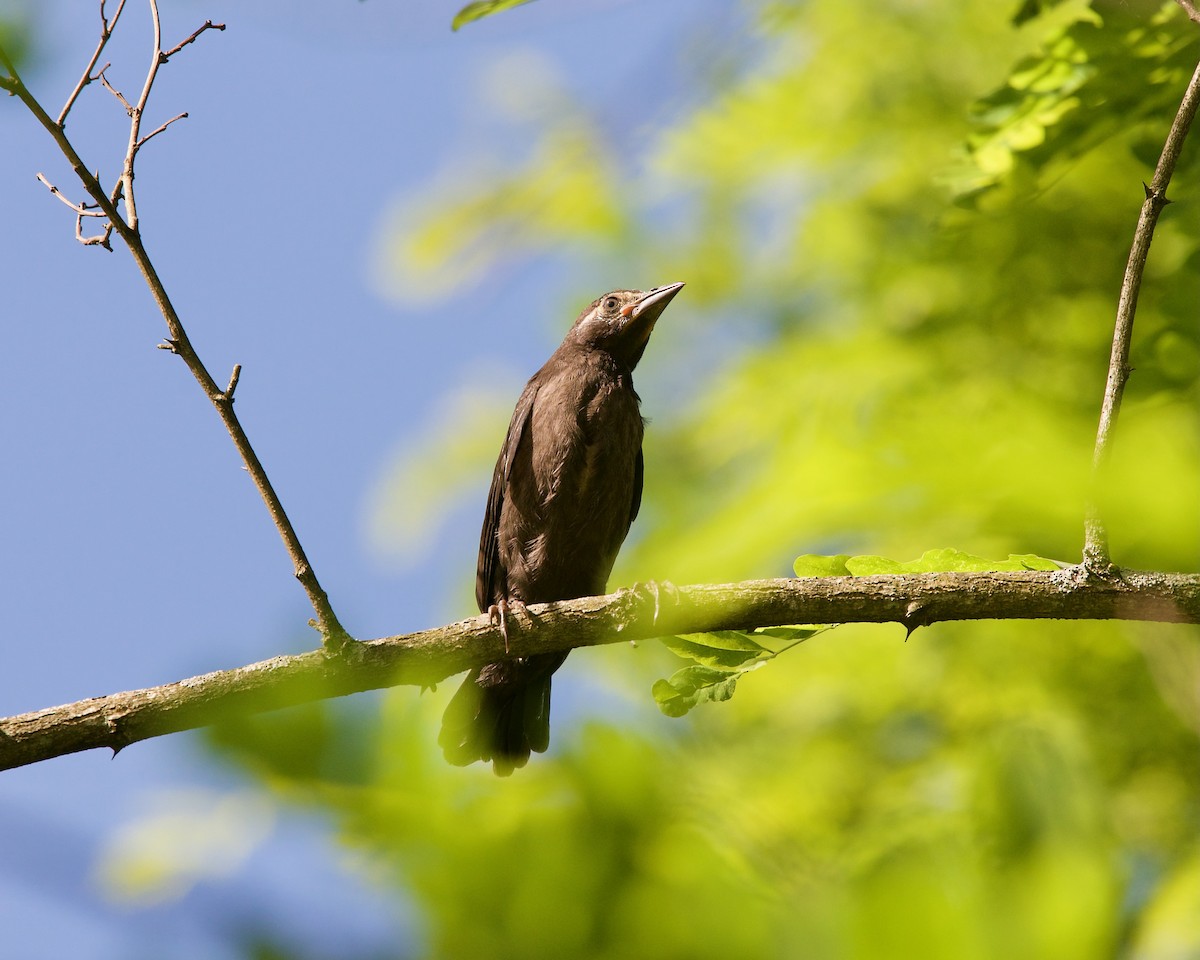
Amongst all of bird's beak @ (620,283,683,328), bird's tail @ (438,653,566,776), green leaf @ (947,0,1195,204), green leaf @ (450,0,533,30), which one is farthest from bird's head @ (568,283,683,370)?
green leaf @ (450,0,533,30)

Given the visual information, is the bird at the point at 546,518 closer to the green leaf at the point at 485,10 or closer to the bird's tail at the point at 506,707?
the bird's tail at the point at 506,707

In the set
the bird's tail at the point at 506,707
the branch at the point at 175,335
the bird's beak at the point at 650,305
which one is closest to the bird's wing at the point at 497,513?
the bird's tail at the point at 506,707

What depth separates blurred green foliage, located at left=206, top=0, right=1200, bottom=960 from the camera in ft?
2.59

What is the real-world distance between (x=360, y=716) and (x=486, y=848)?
0.13 meters

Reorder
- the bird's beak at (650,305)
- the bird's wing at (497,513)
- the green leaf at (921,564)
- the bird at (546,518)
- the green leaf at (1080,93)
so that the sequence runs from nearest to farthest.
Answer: the green leaf at (921,564)
the green leaf at (1080,93)
the bird at (546,518)
the bird's wing at (497,513)
the bird's beak at (650,305)

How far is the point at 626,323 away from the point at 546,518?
1.19 meters

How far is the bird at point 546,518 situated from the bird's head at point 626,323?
0.97 feet

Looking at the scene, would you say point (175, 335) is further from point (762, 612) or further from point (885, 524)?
point (885, 524)

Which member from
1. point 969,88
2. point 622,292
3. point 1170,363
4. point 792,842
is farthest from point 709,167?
point 792,842

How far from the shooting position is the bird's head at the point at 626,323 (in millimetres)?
5910

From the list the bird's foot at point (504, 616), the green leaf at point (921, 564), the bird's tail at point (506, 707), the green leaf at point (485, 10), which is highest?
the green leaf at point (485, 10)

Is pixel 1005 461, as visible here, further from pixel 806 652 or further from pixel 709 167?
pixel 709 167

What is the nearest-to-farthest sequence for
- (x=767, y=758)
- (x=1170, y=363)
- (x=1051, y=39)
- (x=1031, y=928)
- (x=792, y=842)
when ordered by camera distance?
(x=1031, y=928) → (x=792, y=842) → (x=1170, y=363) → (x=1051, y=39) → (x=767, y=758)

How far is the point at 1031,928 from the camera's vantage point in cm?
72
